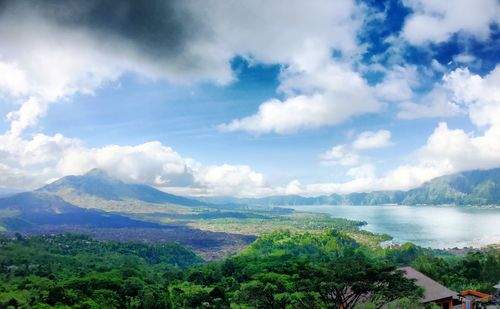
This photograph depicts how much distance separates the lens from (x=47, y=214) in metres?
150

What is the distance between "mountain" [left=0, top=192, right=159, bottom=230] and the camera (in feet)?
434

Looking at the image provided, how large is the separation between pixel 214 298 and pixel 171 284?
26.2ft

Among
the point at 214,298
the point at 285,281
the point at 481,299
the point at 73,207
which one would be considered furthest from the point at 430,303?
the point at 73,207

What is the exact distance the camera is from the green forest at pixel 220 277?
573 inches

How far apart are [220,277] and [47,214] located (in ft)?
442

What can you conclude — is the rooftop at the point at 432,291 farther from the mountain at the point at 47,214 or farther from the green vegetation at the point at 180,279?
the mountain at the point at 47,214

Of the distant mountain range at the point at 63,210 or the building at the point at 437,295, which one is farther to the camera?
the distant mountain range at the point at 63,210

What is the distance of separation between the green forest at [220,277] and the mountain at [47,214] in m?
69.7

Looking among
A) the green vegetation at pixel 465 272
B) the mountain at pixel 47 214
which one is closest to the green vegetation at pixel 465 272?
the green vegetation at pixel 465 272

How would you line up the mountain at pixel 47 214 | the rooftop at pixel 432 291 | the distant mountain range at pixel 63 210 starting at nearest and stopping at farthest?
the rooftop at pixel 432 291 → the mountain at pixel 47 214 → the distant mountain range at pixel 63 210

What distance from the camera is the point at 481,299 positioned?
2148 centimetres

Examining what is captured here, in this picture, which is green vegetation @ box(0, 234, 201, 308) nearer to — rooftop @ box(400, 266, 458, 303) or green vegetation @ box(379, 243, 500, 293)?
rooftop @ box(400, 266, 458, 303)

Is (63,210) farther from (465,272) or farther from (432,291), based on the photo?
(432,291)

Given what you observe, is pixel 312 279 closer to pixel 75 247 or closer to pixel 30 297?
pixel 30 297
